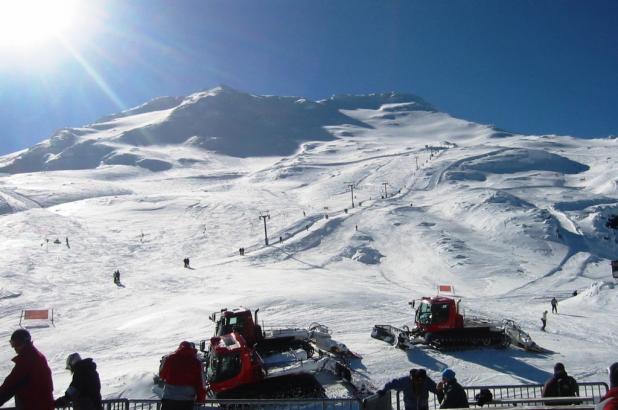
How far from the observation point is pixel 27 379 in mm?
5379

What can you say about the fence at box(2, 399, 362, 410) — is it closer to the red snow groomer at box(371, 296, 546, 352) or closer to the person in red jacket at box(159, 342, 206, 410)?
the person in red jacket at box(159, 342, 206, 410)

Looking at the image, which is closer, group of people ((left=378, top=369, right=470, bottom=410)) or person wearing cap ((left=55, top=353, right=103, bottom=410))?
person wearing cap ((left=55, top=353, right=103, bottom=410))

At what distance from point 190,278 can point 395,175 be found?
67.6 m

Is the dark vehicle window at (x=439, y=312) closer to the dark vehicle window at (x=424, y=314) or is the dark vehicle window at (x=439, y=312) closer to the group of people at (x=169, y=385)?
the dark vehicle window at (x=424, y=314)

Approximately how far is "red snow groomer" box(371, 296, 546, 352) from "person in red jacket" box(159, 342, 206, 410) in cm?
1364

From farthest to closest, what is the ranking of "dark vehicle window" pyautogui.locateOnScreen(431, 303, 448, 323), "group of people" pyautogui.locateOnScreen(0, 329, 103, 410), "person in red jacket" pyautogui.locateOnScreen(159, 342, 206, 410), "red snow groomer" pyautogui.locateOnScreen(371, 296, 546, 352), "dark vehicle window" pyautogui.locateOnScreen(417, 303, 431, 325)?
"dark vehicle window" pyautogui.locateOnScreen(417, 303, 431, 325) < "dark vehicle window" pyautogui.locateOnScreen(431, 303, 448, 323) < "red snow groomer" pyautogui.locateOnScreen(371, 296, 546, 352) < "person in red jacket" pyautogui.locateOnScreen(159, 342, 206, 410) < "group of people" pyautogui.locateOnScreen(0, 329, 103, 410)

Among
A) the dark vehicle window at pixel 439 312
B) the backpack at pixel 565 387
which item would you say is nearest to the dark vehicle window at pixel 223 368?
the backpack at pixel 565 387

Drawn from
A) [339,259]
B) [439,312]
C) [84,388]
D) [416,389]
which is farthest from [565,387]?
[339,259]

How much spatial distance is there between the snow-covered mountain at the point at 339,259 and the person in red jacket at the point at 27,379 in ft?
35.9

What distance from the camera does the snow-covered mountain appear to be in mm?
22812

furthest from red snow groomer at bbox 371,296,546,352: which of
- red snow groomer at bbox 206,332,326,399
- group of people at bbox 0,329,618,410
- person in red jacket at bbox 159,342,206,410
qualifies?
person in red jacket at bbox 159,342,206,410

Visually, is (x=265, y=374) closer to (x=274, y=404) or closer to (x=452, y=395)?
(x=274, y=404)

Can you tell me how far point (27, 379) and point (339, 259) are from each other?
4502cm

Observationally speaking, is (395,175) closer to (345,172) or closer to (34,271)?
(345,172)
